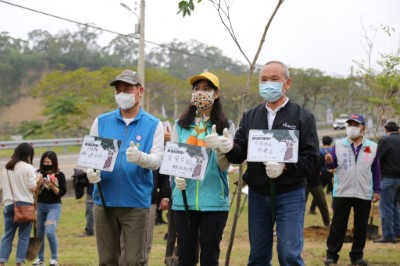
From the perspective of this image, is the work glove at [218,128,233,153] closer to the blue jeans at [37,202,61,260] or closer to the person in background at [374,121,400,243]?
the blue jeans at [37,202,61,260]

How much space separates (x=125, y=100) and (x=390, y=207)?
6790mm

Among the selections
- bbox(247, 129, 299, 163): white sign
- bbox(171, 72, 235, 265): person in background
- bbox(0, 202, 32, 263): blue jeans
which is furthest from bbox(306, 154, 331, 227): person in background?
bbox(247, 129, 299, 163): white sign

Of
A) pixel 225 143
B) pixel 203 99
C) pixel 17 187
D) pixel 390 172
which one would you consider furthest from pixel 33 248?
pixel 390 172

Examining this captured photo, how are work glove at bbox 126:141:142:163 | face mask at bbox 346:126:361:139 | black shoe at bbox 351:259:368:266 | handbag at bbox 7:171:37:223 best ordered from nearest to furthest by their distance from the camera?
work glove at bbox 126:141:142:163 < handbag at bbox 7:171:37:223 < black shoe at bbox 351:259:368:266 < face mask at bbox 346:126:361:139

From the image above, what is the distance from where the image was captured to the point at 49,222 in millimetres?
8406

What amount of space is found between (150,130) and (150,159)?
0.39 m

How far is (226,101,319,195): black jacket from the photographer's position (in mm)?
4969

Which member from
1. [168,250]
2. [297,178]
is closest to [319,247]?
[168,250]

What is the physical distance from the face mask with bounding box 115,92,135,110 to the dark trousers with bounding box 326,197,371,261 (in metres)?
3.78

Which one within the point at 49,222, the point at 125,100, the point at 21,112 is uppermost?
the point at 21,112

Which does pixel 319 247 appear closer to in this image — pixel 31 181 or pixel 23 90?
pixel 31 181

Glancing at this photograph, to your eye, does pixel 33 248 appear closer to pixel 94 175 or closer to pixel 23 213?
pixel 23 213

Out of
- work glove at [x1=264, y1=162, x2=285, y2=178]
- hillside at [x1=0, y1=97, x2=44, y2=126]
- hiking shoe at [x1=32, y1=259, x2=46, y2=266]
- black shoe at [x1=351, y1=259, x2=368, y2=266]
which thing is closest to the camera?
work glove at [x1=264, y1=162, x2=285, y2=178]

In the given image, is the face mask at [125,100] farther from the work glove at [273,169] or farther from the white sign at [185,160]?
the work glove at [273,169]
